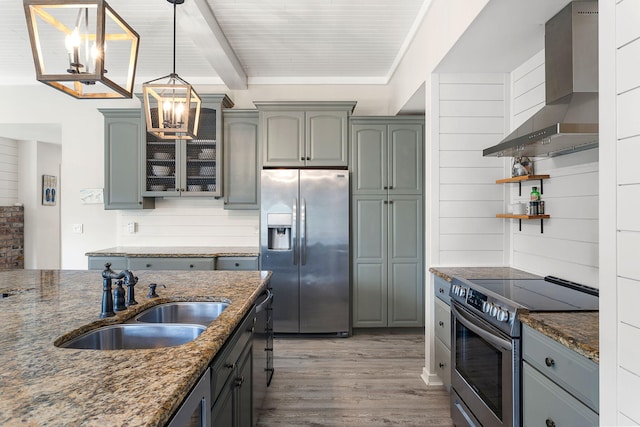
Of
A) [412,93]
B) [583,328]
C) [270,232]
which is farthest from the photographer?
[270,232]

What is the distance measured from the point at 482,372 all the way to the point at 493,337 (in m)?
0.28

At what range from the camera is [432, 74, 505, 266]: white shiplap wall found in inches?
108

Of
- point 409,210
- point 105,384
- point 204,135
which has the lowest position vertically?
point 105,384

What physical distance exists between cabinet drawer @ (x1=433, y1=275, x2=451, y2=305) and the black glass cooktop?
30 cm

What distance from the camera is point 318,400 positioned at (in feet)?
8.19

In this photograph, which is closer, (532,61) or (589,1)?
(589,1)

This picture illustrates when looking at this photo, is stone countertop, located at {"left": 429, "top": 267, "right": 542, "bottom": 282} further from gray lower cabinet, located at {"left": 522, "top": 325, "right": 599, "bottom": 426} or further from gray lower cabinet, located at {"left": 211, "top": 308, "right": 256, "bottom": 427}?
gray lower cabinet, located at {"left": 211, "top": 308, "right": 256, "bottom": 427}

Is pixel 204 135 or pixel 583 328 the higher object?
pixel 204 135

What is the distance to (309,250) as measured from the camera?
370 cm

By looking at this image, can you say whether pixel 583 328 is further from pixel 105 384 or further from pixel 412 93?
pixel 412 93

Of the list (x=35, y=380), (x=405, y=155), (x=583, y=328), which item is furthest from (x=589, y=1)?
(x=35, y=380)

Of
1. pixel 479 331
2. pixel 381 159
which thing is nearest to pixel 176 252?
pixel 381 159

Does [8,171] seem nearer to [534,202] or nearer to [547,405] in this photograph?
→ [534,202]

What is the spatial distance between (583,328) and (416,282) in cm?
250
